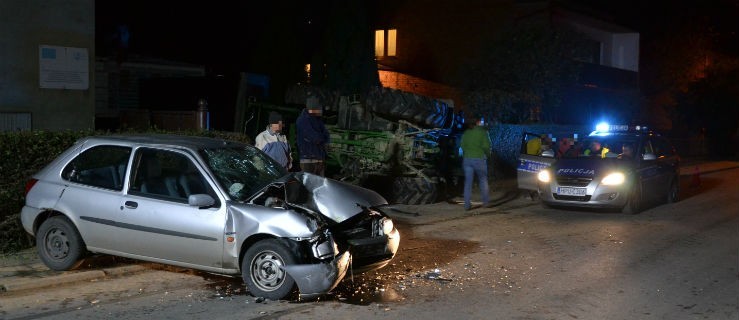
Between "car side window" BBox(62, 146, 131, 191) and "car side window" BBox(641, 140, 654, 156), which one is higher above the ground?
"car side window" BBox(641, 140, 654, 156)

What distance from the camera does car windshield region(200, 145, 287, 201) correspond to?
25.2 feet

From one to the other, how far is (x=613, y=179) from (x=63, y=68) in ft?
33.2

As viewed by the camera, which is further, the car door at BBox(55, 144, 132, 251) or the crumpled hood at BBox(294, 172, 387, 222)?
the car door at BBox(55, 144, 132, 251)

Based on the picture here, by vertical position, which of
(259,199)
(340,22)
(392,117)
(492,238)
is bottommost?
(492,238)

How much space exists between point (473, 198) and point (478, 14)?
17.4 meters

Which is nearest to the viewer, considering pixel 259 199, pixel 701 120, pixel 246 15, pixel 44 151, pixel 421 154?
pixel 259 199

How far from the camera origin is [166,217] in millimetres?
7492

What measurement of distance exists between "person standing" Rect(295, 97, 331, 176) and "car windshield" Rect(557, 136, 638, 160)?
518 cm

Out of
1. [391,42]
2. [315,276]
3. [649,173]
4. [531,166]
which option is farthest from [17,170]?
[391,42]

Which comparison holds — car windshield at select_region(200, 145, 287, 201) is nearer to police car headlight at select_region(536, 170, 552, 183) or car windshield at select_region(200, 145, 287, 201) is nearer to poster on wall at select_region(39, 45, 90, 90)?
police car headlight at select_region(536, 170, 552, 183)

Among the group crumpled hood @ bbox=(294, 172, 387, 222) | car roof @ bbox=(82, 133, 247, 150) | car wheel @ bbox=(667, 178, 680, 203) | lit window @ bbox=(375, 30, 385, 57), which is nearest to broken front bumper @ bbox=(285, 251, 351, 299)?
crumpled hood @ bbox=(294, 172, 387, 222)

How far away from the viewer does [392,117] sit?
49.5 ft

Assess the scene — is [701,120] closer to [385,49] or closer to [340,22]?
[385,49]

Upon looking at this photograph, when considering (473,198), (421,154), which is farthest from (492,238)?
(473,198)
